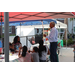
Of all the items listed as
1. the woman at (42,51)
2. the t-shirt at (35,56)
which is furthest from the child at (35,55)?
the woman at (42,51)

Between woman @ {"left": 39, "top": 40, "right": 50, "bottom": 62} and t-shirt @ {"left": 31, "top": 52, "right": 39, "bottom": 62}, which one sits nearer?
t-shirt @ {"left": 31, "top": 52, "right": 39, "bottom": 62}

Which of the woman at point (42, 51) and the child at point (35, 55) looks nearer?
the child at point (35, 55)

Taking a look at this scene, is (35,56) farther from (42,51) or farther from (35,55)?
(42,51)

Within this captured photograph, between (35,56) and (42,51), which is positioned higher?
(42,51)

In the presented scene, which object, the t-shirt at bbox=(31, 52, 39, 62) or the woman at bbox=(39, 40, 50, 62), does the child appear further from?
the woman at bbox=(39, 40, 50, 62)

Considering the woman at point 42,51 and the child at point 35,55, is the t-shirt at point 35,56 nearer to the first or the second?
the child at point 35,55

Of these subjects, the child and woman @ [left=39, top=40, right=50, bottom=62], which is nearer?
the child

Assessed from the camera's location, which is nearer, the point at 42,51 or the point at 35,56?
the point at 35,56

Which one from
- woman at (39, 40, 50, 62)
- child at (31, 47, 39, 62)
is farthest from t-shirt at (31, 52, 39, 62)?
woman at (39, 40, 50, 62)

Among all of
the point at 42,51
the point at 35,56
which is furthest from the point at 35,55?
the point at 42,51
